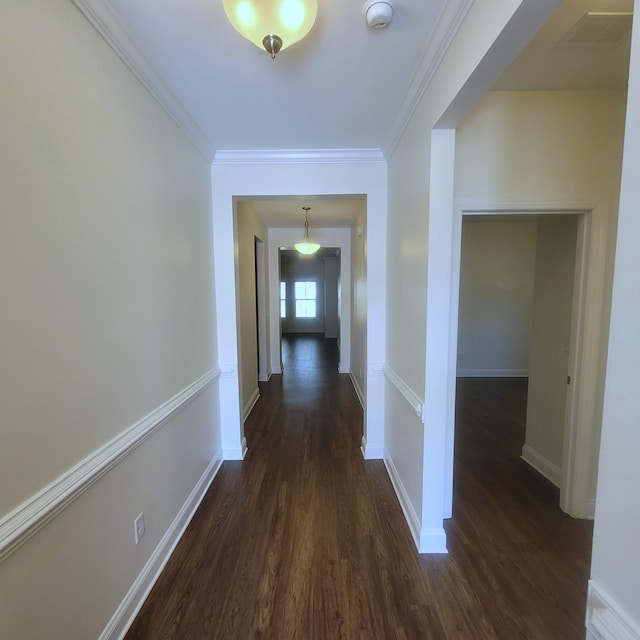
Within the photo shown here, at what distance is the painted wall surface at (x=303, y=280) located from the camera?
1087 cm

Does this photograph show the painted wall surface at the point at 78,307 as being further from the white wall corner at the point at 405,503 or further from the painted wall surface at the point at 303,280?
the painted wall surface at the point at 303,280

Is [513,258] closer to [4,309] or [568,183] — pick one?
[568,183]

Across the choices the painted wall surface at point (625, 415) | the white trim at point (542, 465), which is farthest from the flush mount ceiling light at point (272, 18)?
the white trim at point (542, 465)

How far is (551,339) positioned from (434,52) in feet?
7.20

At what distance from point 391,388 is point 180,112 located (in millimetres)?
2408

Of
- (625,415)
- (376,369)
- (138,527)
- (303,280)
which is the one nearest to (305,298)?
(303,280)

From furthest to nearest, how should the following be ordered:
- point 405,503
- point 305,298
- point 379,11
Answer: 1. point 305,298
2. point 405,503
3. point 379,11

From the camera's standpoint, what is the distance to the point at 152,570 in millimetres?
1586

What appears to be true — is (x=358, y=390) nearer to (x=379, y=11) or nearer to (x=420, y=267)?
(x=420, y=267)

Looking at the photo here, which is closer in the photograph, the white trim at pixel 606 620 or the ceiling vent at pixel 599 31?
the white trim at pixel 606 620

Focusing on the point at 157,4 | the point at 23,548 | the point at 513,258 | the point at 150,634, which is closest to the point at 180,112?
the point at 157,4

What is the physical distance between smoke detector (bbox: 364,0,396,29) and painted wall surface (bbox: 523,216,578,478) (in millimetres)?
1903

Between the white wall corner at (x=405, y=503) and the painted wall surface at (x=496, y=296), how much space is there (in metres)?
3.39

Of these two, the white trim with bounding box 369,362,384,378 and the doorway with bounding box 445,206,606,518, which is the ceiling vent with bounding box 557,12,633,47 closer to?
the doorway with bounding box 445,206,606,518
